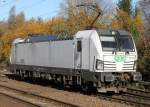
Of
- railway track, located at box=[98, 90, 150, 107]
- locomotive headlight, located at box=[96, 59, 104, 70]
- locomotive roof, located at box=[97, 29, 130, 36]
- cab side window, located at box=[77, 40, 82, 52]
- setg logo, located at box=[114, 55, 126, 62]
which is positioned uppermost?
locomotive roof, located at box=[97, 29, 130, 36]

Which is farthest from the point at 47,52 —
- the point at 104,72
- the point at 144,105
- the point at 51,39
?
the point at 144,105

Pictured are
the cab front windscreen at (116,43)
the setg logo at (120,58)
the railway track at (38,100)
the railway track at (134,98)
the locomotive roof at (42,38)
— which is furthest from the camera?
the locomotive roof at (42,38)

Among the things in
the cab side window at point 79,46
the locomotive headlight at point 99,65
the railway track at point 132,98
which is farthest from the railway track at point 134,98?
the cab side window at point 79,46

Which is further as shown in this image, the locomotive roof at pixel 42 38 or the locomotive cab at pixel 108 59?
the locomotive roof at pixel 42 38

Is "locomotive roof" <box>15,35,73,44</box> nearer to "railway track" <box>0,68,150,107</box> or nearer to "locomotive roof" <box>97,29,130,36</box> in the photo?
"locomotive roof" <box>97,29,130,36</box>

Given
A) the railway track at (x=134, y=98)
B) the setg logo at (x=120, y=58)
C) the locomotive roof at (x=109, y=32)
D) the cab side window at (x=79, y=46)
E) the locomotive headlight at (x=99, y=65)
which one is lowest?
the railway track at (x=134, y=98)

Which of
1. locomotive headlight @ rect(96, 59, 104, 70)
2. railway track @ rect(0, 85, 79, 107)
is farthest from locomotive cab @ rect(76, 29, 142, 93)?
railway track @ rect(0, 85, 79, 107)

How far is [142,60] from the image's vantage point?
2877 cm

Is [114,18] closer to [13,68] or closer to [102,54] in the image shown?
[13,68]

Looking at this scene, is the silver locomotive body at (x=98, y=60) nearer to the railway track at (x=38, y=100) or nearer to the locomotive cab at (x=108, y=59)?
the locomotive cab at (x=108, y=59)

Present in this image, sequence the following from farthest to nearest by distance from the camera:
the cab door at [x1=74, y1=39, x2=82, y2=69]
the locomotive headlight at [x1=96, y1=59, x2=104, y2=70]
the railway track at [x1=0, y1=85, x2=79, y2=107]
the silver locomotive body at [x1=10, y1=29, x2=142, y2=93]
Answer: the cab door at [x1=74, y1=39, x2=82, y2=69]
the silver locomotive body at [x1=10, y1=29, x2=142, y2=93]
the locomotive headlight at [x1=96, y1=59, x2=104, y2=70]
the railway track at [x1=0, y1=85, x2=79, y2=107]

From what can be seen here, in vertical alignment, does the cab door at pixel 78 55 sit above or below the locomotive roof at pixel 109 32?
below

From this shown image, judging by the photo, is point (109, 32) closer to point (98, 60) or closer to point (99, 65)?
point (98, 60)


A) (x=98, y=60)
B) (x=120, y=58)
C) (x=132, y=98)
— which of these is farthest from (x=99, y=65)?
(x=132, y=98)
